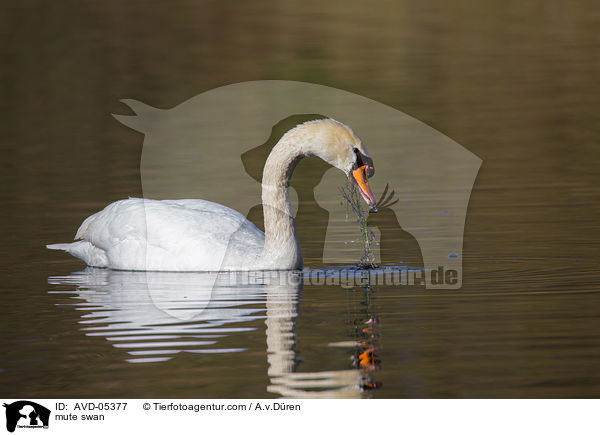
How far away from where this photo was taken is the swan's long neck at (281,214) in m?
11.3

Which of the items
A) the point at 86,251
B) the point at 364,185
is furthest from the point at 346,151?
the point at 86,251

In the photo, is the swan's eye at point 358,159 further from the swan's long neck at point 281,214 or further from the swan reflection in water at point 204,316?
the swan reflection in water at point 204,316

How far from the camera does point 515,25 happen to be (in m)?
37.1

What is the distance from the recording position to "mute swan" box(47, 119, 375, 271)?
10969mm

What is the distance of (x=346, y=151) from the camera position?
429 inches

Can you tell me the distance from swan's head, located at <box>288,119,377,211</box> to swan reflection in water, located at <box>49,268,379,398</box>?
43.0 inches

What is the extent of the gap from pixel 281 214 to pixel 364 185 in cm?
102

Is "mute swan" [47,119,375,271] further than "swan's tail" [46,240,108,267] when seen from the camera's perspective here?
No

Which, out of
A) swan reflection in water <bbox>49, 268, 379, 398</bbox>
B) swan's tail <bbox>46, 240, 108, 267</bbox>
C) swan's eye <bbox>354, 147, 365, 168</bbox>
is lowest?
swan reflection in water <bbox>49, 268, 379, 398</bbox>

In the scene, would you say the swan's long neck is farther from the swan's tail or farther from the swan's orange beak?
the swan's tail
